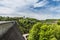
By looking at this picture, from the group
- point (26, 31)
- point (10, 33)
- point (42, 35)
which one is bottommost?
point (26, 31)

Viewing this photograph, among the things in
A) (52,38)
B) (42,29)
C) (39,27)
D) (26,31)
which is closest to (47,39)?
(52,38)

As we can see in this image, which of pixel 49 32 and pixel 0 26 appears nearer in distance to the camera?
pixel 0 26

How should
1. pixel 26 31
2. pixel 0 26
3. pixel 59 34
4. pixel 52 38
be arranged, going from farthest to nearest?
pixel 26 31, pixel 59 34, pixel 52 38, pixel 0 26

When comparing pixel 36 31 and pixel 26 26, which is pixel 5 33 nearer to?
pixel 36 31

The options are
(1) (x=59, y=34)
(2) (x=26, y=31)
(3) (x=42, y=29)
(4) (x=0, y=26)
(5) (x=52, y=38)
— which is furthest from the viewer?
(2) (x=26, y=31)

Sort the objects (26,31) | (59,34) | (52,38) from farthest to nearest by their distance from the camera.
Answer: (26,31) < (59,34) < (52,38)

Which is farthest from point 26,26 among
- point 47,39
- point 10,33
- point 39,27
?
point 10,33

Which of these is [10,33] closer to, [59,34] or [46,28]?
[46,28]

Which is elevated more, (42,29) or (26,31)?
(42,29)

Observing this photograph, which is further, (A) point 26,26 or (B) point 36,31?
(A) point 26,26
